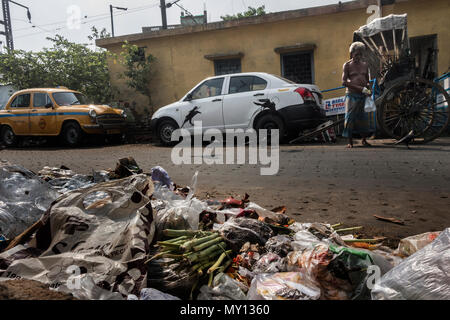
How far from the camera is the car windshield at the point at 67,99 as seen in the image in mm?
12422

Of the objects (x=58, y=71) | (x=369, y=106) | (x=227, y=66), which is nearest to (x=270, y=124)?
(x=369, y=106)

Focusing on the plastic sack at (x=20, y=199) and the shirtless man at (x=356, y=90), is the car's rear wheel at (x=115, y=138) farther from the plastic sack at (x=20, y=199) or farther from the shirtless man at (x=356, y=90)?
the plastic sack at (x=20, y=199)

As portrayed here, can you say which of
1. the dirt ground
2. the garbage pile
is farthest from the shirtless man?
the garbage pile

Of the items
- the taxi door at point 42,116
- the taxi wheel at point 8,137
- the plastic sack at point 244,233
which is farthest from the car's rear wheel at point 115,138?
the plastic sack at point 244,233

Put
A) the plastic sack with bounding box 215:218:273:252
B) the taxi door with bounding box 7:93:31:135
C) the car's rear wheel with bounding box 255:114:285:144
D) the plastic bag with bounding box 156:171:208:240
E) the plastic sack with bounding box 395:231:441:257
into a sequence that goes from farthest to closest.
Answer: the taxi door with bounding box 7:93:31:135, the car's rear wheel with bounding box 255:114:285:144, the plastic bag with bounding box 156:171:208:240, the plastic sack with bounding box 215:218:273:252, the plastic sack with bounding box 395:231:441:257

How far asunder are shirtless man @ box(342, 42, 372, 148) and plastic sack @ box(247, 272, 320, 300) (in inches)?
261

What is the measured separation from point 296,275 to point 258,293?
0.24 meters

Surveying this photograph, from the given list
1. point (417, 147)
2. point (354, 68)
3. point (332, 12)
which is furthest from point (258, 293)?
point (332, 12)

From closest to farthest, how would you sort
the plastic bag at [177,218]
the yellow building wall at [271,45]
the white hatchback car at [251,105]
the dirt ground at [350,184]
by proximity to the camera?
the plastic bag at [177,218] → the dirt ground at [350,184] → the white hatchback car at [251,105] → the yellow building wall at [271,45]

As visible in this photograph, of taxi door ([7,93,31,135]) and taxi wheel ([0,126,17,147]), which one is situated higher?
taxi door ([7,93,31,135])

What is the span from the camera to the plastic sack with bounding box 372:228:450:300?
167 centimetres

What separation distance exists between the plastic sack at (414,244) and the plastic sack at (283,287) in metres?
0.78

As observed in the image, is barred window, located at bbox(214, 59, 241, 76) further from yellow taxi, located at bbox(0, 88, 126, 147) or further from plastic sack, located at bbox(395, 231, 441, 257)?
plastic sack, located at bbox(395, 231, 441, 257)
